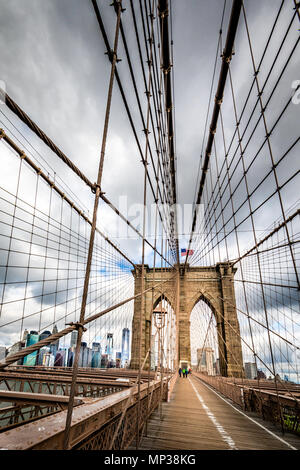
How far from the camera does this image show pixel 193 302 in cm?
2238

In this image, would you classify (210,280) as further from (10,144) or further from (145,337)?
(10,144)

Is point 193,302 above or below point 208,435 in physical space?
above

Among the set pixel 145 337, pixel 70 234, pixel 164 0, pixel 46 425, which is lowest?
pixel 145 337

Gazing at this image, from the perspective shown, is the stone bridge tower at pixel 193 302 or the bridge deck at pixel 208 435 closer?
the bridge deck at pixel 208 435

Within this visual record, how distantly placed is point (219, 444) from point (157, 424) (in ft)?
3.94

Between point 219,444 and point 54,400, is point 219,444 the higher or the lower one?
the lower one

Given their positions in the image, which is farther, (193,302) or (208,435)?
(193,302)

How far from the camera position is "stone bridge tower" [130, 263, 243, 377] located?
19516 mm

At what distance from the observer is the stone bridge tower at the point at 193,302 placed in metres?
19.5

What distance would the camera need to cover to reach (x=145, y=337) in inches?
859

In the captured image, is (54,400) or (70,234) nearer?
(54,400)

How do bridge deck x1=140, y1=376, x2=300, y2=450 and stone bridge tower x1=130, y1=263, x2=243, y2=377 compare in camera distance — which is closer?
bridge deck x1=140, y1=376, x2=300, y2=450
